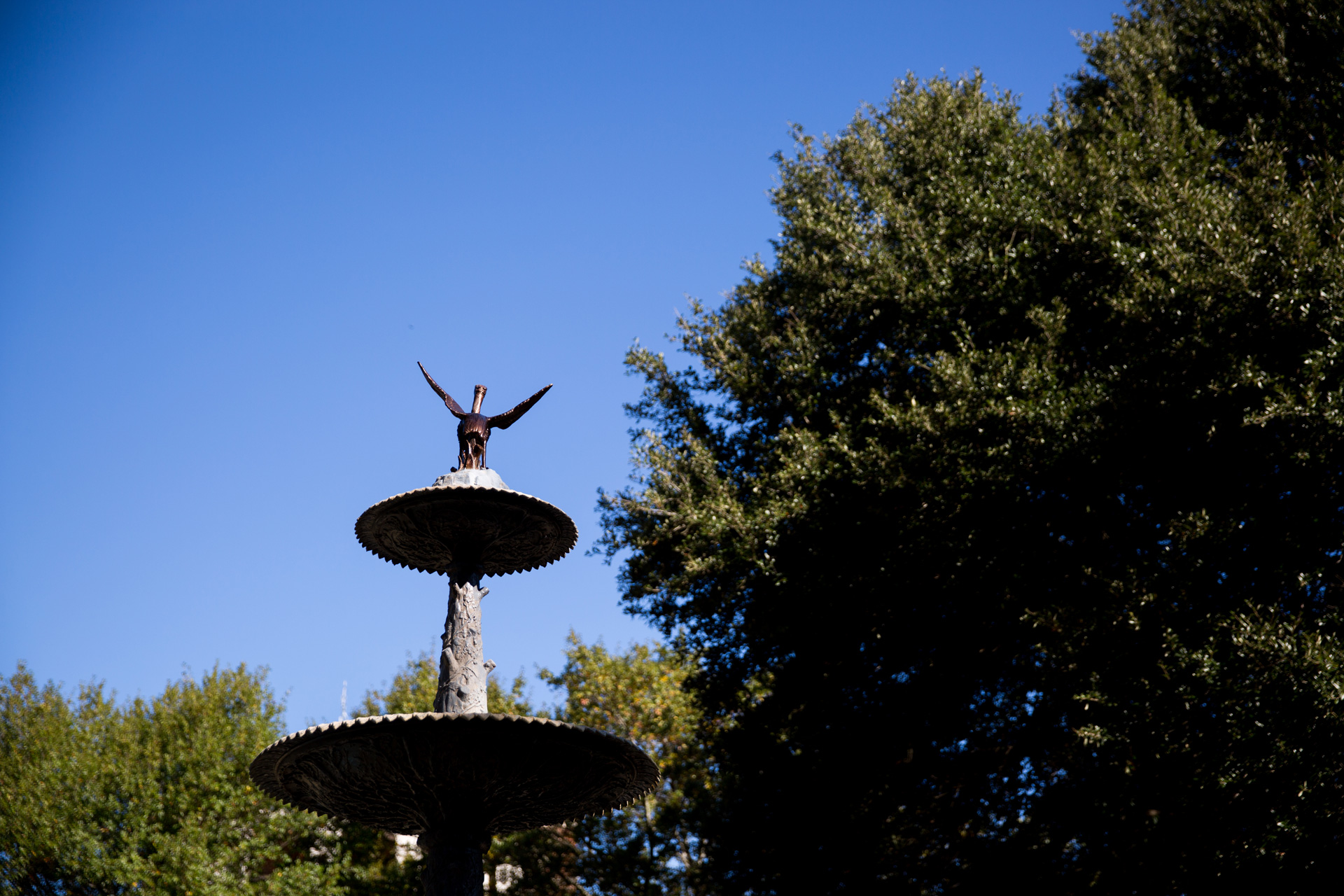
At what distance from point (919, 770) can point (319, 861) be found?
18234 mm

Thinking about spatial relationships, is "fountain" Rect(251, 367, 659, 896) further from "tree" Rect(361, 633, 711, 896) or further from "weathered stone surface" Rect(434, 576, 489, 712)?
"tree" Rect(361, 633, 711, 896)

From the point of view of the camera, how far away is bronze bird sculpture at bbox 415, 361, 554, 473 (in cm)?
840

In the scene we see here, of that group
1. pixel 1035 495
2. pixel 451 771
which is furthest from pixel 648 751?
pixel 451 771

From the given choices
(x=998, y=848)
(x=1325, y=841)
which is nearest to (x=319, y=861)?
(x=998, y=848)

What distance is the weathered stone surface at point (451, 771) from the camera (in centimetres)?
645

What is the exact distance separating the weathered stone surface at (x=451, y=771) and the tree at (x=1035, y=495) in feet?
19.4

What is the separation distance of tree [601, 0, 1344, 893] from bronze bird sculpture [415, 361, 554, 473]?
17.5 feet

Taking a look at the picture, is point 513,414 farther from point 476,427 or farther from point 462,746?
point 462,746

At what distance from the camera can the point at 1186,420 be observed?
11.1m

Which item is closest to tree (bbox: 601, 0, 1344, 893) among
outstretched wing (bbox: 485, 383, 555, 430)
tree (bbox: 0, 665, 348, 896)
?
outstretched wing (bbox: 485, 383, 555, 430)

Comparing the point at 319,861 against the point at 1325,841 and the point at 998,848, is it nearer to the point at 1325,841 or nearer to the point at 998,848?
the point at 998,848

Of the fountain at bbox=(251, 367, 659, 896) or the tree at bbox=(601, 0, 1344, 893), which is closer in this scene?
the fountain at bbox=(251, 367, 659, 896)

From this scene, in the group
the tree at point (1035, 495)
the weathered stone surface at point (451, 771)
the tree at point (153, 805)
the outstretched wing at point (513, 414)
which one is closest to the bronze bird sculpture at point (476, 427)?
the outstretched wing at point (513, 414)

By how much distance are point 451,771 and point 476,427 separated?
10.1 feet
